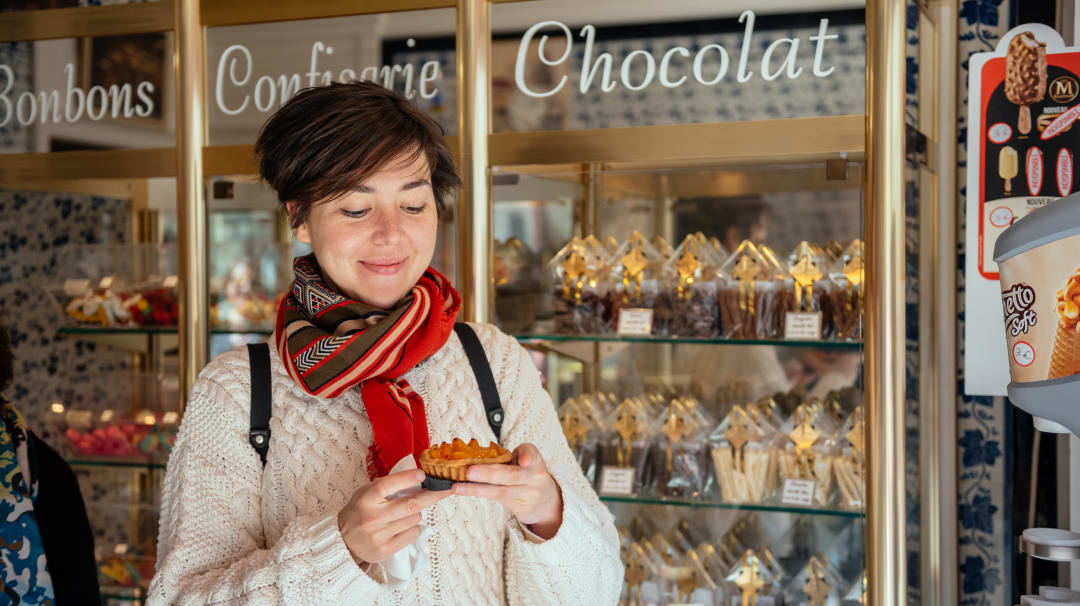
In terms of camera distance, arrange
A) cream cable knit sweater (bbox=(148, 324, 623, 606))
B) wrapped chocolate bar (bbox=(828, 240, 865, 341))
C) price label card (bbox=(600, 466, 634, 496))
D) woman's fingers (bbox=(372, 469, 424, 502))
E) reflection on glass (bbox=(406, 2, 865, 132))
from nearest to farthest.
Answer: woman's fingers (bbox=(372, 469, 424, 502))
cream cable knit sweater (bbox=(148, 324, 623, 606))
reflection on glass (bbox=(406, 2, 865, 132))
wrapped chocolate bar (bbox=(828, 240, 865, 341))
price label card (bbox=(600, 466, 634, 496))

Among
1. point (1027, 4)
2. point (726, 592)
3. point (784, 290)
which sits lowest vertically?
point (726, 592)

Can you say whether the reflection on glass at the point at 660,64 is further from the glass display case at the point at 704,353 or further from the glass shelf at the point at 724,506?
the glass shelf at the point at 724,506

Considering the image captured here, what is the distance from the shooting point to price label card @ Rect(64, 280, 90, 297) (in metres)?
3.12

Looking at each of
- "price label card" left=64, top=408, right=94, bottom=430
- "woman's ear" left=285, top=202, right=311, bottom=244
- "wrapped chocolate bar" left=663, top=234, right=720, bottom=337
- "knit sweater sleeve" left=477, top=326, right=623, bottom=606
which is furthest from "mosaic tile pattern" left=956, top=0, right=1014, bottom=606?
"price label card" left=64, top=408, right=94, bottom=430

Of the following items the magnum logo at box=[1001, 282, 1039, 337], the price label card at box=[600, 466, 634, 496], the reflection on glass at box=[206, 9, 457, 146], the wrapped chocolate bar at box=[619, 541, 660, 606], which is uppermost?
the reflection on glass at box=[206, 9, 457, 146]

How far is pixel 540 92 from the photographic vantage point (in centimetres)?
255

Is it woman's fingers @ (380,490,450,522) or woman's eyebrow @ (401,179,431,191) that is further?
woman's eyebrow @ (401,179,431,191)

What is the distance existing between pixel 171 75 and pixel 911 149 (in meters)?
2.10

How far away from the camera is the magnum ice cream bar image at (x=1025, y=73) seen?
236 cm

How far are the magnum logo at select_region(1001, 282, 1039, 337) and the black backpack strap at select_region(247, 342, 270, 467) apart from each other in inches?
47.4

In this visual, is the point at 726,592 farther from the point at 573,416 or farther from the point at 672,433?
the point at 573,416

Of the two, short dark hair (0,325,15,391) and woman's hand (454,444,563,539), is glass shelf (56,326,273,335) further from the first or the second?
woman's hand (454,444,563,539)

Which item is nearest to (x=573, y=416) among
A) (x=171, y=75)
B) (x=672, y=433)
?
(x=672, y=433)

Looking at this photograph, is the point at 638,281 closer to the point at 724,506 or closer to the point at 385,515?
the point at 724,506
